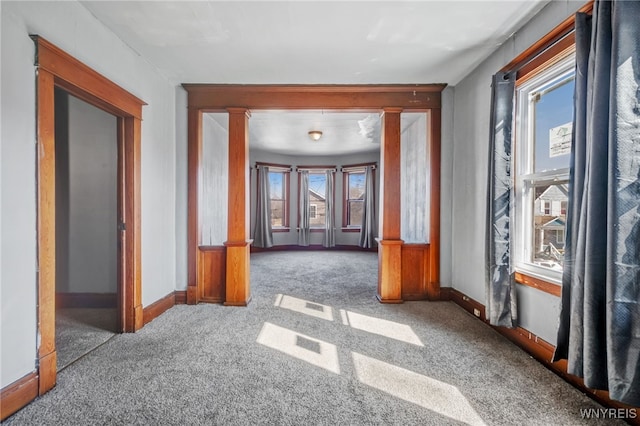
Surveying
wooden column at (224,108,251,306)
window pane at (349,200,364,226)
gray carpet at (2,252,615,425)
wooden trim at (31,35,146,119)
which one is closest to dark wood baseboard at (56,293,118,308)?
gray carpet at (2,252,615,425)

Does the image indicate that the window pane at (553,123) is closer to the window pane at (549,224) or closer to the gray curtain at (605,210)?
the window pane at (549,224)

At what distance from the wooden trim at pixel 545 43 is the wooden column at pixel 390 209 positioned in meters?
1.20

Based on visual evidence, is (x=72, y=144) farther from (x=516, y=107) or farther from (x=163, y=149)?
(x=516, y=107)

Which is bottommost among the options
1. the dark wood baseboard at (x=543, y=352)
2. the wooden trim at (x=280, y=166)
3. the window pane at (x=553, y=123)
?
the dark wood baseboard at (x=543, y=352)

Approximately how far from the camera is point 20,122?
1.57m

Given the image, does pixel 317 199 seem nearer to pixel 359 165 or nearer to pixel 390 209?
pixel 359 165

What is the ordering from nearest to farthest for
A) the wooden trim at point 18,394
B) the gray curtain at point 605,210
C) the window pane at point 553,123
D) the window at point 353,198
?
the gray curtain at point 605,210, the wooden trim at point 18,394, the window pane at point 553,123, the window at point 353,198

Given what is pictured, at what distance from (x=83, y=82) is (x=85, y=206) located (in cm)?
169

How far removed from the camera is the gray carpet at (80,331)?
2131 mm

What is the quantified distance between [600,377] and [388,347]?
1.21 metres

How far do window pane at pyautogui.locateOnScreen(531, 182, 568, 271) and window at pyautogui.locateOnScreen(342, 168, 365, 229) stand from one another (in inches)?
206

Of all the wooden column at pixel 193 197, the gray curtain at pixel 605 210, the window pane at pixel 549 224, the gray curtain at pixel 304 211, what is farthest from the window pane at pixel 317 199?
the gray curtain at pixel 605 210

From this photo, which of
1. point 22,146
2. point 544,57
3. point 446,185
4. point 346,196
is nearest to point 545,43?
point 544,57

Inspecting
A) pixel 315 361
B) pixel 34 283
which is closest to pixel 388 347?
pixel 315 361
